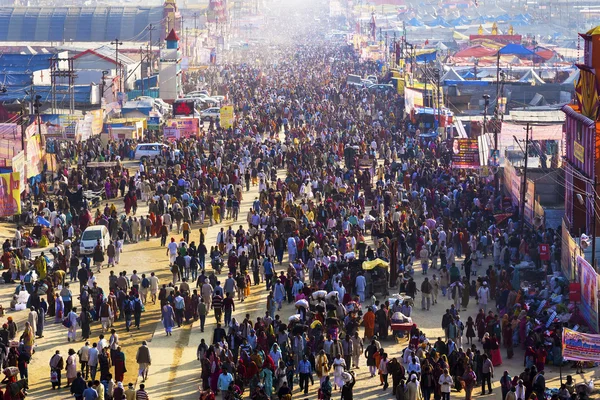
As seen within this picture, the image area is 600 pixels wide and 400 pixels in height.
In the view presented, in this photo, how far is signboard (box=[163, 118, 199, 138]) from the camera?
5356cm

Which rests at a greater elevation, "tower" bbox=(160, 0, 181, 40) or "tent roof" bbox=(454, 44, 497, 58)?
"tower" bbox=(160, 0, 181, 40)

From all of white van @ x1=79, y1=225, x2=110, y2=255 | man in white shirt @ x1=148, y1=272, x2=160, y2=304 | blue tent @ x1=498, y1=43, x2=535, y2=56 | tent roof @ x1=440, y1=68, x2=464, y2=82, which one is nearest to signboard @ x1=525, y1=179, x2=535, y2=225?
man in white shirt @ x1=148, y1=272, x2=160, y2=304

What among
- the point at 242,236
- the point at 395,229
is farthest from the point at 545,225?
the point at 242,236

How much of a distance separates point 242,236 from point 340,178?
935 centimetres

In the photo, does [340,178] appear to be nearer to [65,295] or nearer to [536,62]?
[65,295]

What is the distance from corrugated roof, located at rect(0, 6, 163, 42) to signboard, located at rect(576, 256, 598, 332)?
99.9m

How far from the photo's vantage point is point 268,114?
203ft

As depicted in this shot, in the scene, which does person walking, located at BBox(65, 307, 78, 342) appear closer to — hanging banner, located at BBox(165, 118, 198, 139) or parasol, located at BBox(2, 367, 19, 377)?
parasol, located at BBox(2, 367, 19, 377)

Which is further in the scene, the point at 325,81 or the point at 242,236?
the point at 325,81

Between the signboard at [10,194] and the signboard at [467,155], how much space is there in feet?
46.7

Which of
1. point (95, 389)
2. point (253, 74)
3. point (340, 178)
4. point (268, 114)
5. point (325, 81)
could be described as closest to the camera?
point (95, 389)

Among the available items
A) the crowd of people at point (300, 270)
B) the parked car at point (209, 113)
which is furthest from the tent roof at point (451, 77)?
the crowd of people at point (300, 270)

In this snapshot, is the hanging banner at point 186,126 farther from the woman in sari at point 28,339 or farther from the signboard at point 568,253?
the woman in sari at point 28,339

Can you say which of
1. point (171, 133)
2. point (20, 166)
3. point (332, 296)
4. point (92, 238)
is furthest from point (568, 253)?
point (171, 133)
